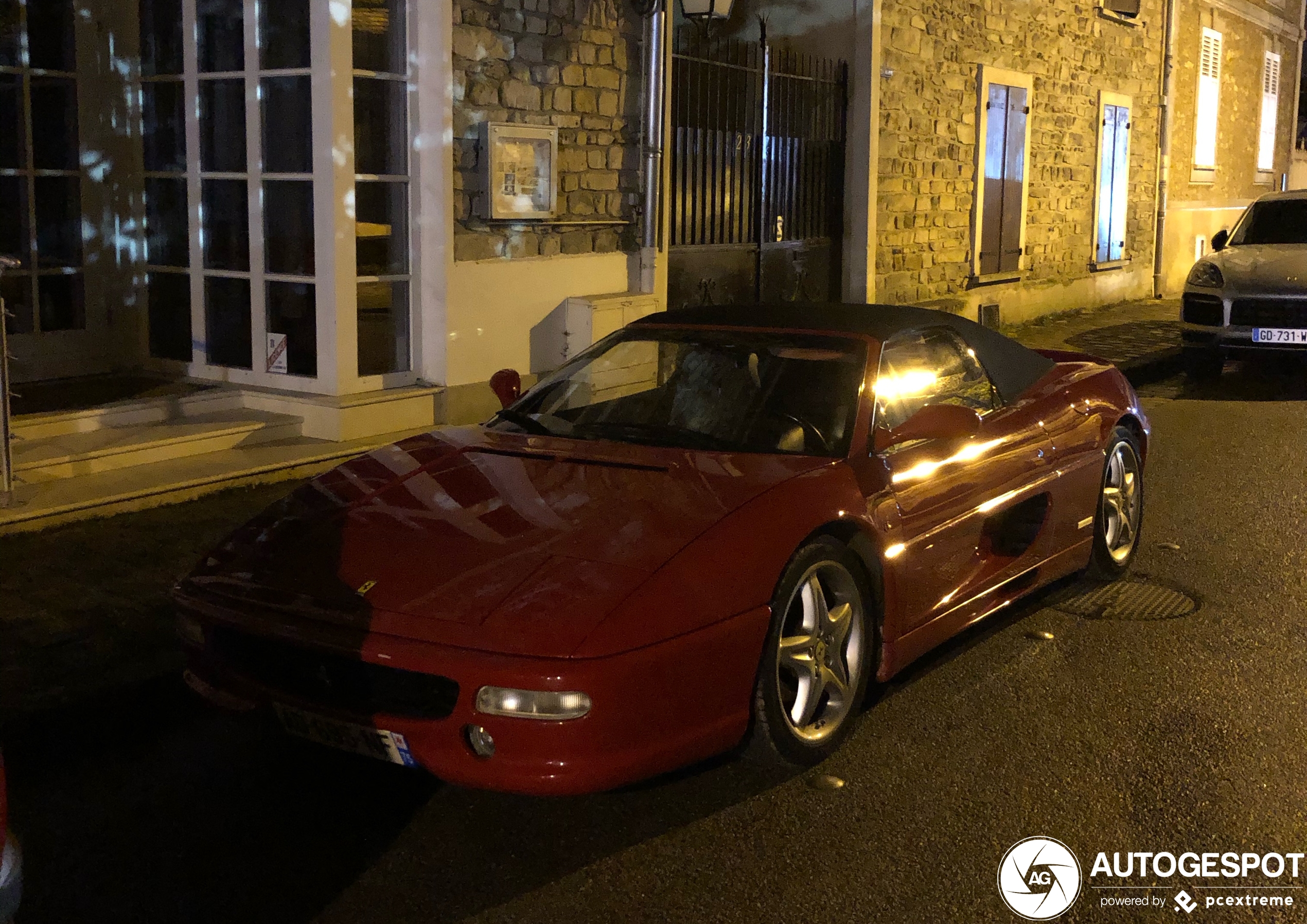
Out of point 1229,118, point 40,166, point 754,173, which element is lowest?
point 40,166

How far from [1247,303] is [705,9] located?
561 cm

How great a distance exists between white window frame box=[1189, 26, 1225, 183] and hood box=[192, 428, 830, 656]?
20.8 meters

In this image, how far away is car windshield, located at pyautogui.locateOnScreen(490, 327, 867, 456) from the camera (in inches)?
184

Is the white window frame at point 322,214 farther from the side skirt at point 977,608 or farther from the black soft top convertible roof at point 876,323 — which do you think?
the side skirt at point 977,608

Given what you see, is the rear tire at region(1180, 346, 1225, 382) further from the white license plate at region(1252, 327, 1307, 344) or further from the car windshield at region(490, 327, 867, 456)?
the car windshield at region(490, 327, 867, 456)

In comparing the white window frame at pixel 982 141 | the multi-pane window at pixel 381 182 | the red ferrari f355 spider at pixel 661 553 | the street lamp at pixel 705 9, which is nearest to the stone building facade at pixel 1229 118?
the white window frame at pixel 982 141

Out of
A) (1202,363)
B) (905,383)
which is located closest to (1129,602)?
(905,383)

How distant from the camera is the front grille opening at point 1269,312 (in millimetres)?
12305

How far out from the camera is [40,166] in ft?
28.6

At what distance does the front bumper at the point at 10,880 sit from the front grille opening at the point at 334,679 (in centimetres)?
120

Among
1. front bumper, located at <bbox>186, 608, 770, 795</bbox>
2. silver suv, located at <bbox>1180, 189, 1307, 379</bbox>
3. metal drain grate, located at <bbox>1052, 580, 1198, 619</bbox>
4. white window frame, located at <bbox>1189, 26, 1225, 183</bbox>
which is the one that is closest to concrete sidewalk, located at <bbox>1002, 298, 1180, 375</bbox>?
Answer: silver suv, located at <bbox>1180, 189, 1307, 379</bbox>

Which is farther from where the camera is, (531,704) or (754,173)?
(754,173)

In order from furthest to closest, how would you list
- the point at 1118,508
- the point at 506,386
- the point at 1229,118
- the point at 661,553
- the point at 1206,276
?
1. the point at 1229,118
2. the point at 1206,276
3. the point at 1118,508
4. the point at 506,386
5. the point at 661,553

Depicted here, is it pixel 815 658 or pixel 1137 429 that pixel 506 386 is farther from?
pixel 1137 429
